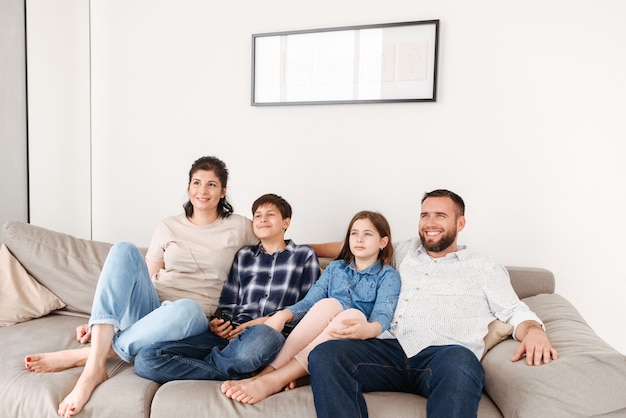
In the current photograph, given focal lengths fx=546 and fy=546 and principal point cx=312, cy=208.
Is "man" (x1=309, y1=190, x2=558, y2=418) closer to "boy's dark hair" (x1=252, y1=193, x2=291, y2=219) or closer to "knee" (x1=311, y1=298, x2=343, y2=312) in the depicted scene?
"knee" (x1=311, y1=298, x2=343, y2=312)

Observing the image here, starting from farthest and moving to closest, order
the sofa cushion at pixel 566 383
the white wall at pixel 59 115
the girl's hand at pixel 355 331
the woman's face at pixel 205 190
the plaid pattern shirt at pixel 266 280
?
1. the white wall at pixel 59 115
2. the woman's face at pixel 205 190
3. the plaid pattern shirt at pixel 266 280
4. the girl's hand at pixel 355 331
5. the sofa cushion at pixel 566 383

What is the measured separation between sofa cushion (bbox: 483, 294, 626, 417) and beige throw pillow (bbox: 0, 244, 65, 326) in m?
1.85

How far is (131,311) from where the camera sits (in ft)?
6.49

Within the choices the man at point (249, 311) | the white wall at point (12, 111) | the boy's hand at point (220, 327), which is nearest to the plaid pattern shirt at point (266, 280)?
the man at point (249, 311)

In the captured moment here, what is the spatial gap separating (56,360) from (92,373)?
8.7 inches

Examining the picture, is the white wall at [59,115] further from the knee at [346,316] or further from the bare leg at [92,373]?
the knee at [346,316]

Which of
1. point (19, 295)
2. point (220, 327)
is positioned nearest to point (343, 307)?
point (220, 327)

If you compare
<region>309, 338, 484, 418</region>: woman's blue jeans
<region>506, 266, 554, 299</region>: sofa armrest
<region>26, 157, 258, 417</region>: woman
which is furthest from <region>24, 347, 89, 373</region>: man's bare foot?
<region>506, 266, 554, 299</region>: sofa armrest

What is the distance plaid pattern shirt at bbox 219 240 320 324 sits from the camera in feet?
7.32

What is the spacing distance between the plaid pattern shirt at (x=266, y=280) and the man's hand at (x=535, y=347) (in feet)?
2.87

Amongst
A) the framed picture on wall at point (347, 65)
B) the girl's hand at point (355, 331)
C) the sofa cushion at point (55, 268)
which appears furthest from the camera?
the framed picture on wall at point (347, 65)

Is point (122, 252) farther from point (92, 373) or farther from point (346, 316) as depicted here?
point (346, 316)

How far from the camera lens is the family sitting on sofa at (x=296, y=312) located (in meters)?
1.71

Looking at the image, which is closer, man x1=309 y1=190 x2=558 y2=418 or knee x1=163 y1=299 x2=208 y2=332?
man x1=309 y1=190 x2=558 y2=418
